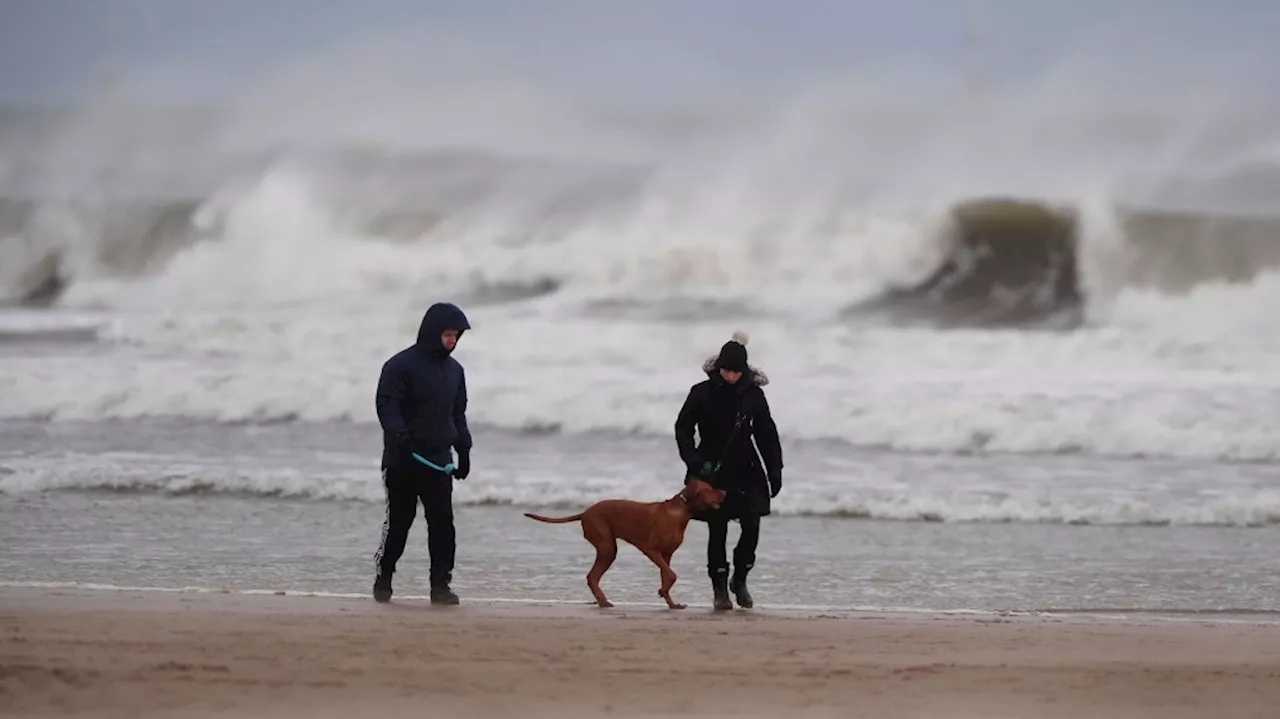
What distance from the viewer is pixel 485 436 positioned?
15203mm

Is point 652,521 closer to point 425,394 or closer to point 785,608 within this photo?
point 785,608

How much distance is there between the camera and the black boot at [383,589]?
7.03 metres

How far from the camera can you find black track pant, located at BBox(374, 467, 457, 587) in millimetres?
6875

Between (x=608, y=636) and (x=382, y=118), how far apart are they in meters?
23.1

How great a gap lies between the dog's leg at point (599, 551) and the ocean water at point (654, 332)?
0.70m

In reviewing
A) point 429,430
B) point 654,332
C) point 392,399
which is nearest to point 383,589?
point 429,430

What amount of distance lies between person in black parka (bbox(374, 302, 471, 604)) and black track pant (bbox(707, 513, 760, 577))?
1.10 metres

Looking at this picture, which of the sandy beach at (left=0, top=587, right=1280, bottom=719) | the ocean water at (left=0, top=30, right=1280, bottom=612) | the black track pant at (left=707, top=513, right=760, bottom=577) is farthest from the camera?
the ocean water at (left=0, top=30, right=1280, bottom=612)

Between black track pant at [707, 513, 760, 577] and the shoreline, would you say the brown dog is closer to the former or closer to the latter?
black track pant at [707, 513, 760, 577]

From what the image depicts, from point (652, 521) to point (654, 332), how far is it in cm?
1429

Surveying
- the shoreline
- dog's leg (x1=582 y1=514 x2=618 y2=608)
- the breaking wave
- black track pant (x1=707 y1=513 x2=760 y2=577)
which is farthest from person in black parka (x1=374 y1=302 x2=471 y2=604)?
the breaking wave

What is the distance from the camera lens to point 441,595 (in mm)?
6949

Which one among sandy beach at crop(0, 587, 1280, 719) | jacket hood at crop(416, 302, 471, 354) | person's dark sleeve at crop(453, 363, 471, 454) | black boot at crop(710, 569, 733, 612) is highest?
jacket hood at crop(416, 302, 471, 354)

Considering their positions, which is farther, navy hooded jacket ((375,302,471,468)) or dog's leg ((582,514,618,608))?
dog's leg ((582,514,618,608))
